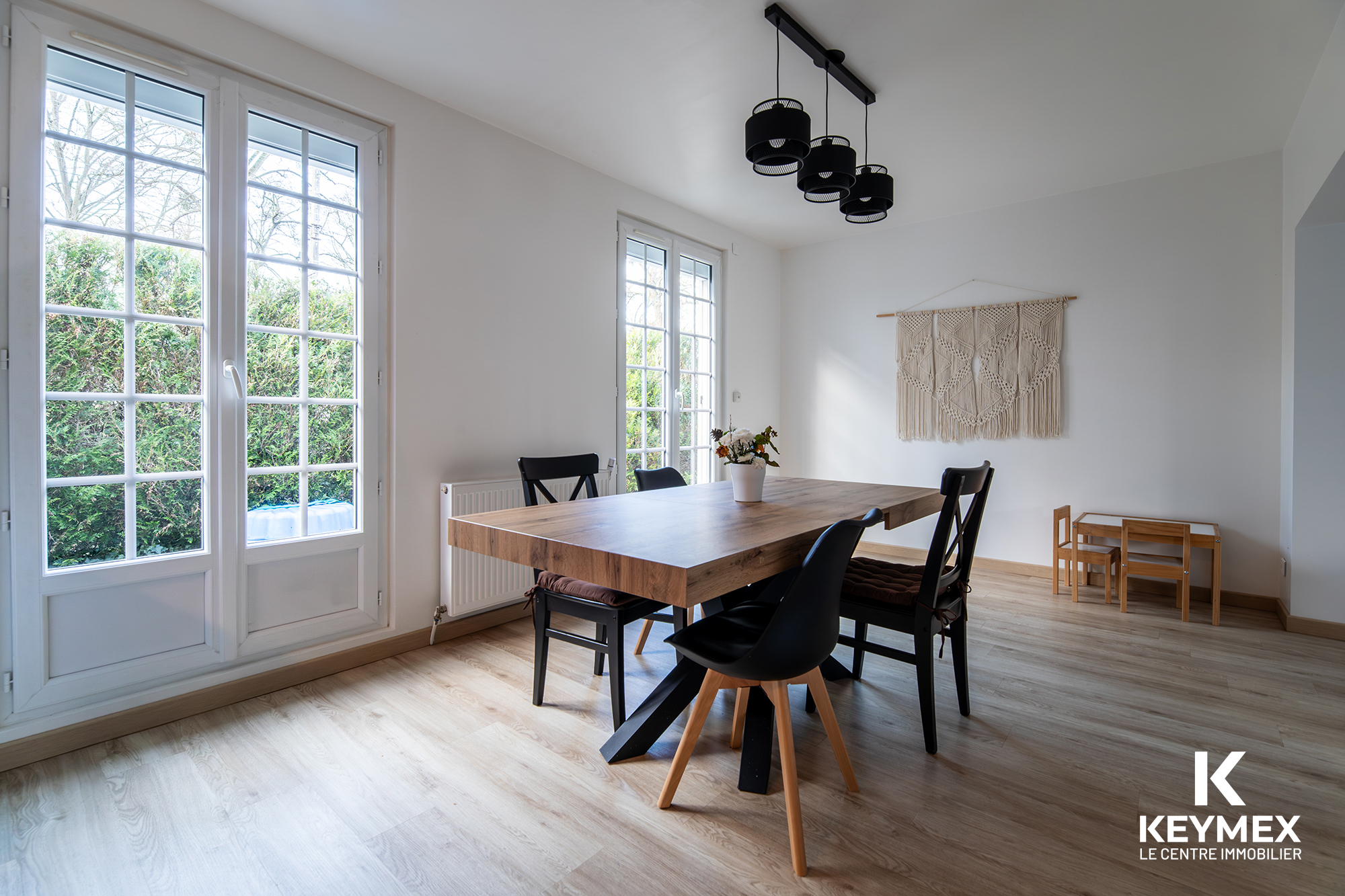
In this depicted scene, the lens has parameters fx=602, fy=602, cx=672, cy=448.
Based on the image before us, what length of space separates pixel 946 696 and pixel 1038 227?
3711 millimetres

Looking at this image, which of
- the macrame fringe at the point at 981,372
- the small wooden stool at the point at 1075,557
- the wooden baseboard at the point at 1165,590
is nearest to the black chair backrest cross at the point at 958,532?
the wooden baseboard at the point at 1165,590

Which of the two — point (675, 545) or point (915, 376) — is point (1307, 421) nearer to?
point (915, 376)

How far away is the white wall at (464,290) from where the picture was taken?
2682 mm

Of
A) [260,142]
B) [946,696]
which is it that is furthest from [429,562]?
[946,696]

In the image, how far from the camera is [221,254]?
8.14 ft

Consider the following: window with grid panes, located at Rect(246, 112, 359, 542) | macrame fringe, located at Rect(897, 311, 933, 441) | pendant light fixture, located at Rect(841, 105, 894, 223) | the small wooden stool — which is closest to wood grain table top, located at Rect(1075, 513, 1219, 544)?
the small wooden stool

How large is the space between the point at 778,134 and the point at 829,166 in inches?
14.9

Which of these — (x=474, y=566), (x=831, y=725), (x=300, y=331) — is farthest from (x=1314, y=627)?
(x=300, y=331)

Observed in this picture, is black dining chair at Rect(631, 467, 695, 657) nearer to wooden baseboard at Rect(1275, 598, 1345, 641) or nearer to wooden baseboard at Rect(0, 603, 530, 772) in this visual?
wooden baseboard at Rect(0, 603, 530, 772)

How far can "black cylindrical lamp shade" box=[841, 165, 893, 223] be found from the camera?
2783mm

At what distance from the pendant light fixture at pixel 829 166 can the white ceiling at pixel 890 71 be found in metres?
0.08

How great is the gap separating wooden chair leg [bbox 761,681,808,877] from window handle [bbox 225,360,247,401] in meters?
2.42

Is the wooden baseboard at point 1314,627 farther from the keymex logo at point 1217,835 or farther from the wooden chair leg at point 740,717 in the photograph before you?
the wooden chair leg at point 740,717

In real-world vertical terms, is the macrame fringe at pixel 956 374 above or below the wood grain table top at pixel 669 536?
above
